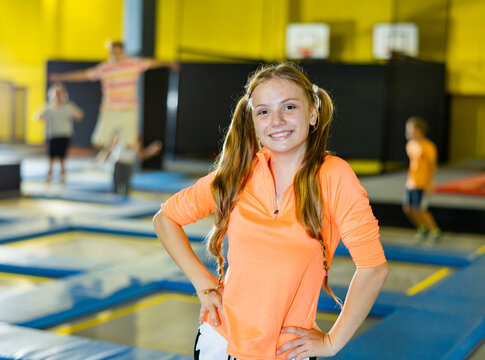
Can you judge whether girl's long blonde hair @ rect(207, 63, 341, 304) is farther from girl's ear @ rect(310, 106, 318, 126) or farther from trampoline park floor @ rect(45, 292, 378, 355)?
trampoline park floor @ rect(45, 292, 378, 355)

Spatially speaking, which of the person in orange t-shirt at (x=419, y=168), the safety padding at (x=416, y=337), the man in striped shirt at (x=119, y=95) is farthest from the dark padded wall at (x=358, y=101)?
the safety padding at (x=416, y=337)

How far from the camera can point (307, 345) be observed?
1415mm

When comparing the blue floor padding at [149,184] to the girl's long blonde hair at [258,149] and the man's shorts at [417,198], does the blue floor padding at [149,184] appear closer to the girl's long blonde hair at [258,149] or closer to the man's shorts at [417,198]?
the man's shorts at [417,198]

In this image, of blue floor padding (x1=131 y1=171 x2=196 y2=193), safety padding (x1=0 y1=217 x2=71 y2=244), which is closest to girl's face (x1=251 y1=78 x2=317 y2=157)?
safety padding (x1=0 y1=217 x2=71 y2=244)

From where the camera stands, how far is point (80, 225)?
5.96 m

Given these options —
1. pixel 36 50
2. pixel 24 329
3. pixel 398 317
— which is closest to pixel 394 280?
pixel 398 317

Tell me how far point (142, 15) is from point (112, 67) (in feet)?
10.6

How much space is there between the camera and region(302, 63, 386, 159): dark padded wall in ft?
36.7

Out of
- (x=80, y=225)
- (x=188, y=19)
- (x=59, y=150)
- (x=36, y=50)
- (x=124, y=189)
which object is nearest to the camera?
(x=80, y=225)

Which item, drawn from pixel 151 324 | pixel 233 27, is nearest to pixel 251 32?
pixel 233 27

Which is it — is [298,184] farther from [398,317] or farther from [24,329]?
[398,317]

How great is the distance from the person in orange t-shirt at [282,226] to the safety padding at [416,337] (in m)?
1.35

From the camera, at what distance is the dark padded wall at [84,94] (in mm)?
13688

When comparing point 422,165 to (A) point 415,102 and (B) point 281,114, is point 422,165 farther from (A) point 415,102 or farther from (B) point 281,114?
(A) point 415,102
